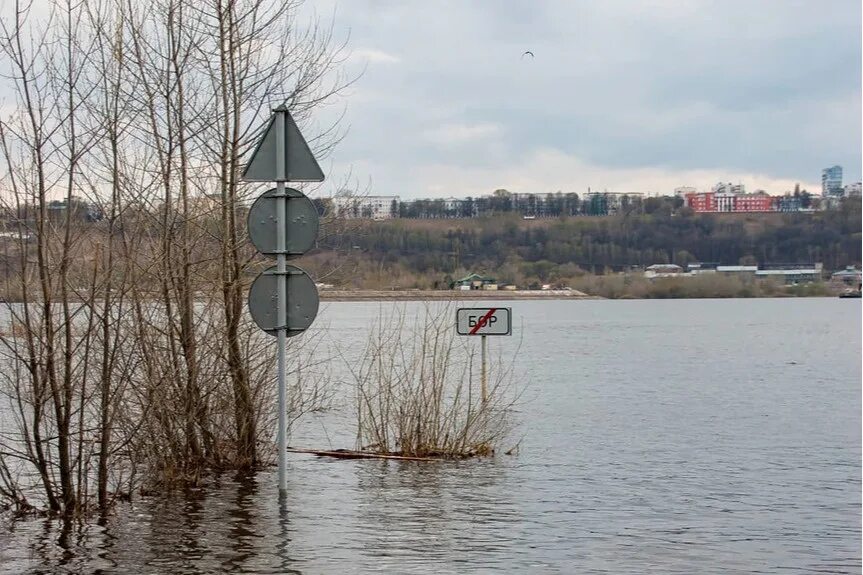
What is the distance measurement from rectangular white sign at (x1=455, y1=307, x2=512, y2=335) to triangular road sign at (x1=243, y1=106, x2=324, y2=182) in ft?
21.6

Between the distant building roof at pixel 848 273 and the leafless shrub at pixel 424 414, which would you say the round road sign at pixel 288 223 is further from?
the distant building roof at pixel 848 273

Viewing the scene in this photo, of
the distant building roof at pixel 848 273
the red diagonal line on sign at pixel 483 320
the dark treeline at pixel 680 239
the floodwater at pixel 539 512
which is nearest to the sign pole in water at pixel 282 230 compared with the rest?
the floodwater at pixel 539 512

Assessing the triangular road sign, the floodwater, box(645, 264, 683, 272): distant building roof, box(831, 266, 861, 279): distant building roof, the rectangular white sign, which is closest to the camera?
the floodwater

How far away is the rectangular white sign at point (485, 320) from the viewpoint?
17641mm

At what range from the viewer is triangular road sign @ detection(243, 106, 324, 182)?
11258 mm

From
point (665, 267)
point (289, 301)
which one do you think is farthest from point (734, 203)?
point (289, 301)

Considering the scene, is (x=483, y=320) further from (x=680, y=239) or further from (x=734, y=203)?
(x=734, y=203)

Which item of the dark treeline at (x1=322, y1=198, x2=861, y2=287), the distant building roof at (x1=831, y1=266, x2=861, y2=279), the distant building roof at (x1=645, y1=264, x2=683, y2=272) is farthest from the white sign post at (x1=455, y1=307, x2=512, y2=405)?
the distant building roof at (x1=831, y1=266, x2=861, y2=279)

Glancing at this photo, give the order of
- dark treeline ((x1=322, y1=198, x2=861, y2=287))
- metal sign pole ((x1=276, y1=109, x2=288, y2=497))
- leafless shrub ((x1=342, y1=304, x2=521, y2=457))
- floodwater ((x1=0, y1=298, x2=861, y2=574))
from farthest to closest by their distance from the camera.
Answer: dark treeline ((x1=322, y1=198, x2=861, y2=287))
leafless shrub ((x1=342, y1=304, x2=521, y2=457))
metal sign pole ((x1=276, y1=109, x2=288, y2=497))
floodwater ((x1=0, y1=298, x2=861, y2=574))

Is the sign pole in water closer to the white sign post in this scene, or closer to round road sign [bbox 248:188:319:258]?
round road sign [bbox 248:188:319:258]

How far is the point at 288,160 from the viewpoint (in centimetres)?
1134

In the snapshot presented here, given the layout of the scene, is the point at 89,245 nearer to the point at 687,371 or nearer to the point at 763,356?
the point at 687,371

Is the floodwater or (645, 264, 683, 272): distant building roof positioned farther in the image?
(645, 264, 683, 272): distant building roof

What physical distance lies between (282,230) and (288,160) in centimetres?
67
